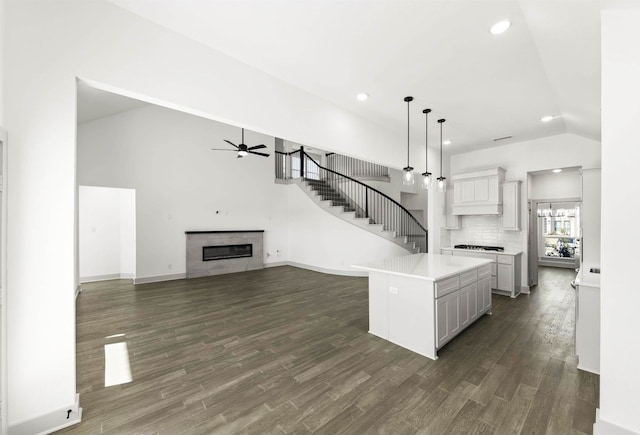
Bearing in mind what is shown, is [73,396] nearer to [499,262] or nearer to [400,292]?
[400,292]

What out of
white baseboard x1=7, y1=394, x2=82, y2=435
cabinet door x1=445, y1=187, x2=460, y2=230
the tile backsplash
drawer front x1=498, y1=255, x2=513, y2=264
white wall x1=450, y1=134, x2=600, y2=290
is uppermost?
white wall x1=450, y1=134, x2=600, y2=290

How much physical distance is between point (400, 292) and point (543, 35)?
116 inches

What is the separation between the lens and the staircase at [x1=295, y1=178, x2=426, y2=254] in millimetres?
7593

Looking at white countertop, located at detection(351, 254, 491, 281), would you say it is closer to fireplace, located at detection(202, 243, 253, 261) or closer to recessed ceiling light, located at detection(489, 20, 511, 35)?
recessed ceiling light, located at detection(489, 20, 511, 35)

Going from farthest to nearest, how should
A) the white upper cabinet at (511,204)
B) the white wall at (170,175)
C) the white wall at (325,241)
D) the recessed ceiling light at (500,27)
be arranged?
the white wall at (325,241), the white wall at (170,175), the white upper cabinet at (511,204), the recessed ceiling light at (500,27)

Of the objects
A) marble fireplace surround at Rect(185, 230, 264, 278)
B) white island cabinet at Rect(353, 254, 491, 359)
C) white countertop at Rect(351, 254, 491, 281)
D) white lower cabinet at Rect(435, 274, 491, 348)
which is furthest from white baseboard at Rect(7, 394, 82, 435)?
marble fireplace surround at Rect(185, 230, 264, 278)

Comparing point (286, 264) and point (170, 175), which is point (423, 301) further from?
point (170, 175)

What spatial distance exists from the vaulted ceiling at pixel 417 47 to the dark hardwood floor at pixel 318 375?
10.2 feet

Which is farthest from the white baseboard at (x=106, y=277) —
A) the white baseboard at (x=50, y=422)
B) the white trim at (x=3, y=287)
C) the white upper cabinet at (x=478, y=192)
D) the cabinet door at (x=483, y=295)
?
the white upper cabinet at (x=478, y=192)

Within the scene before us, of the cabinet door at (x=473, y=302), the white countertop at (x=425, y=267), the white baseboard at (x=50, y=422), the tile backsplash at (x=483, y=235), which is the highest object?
the tile backsplash at (x=483, y=235)

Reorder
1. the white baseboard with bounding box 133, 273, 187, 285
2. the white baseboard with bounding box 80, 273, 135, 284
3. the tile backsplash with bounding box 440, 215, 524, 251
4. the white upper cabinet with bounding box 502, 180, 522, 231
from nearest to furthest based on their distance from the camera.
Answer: the white upper cabinet with bounding box 502, 180, 522, 231 < the tile backsplash with bounding box 440, 215, 524, 251 < the white baseboard with bounding box 133, 273, 187, 285 < the white baseboard with bounding box 80, 273, 135, 284

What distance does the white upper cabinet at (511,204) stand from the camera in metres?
5.68
